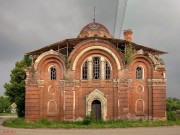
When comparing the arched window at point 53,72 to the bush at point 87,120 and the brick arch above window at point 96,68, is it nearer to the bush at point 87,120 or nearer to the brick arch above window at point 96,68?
the brick arch above window at point 96,68

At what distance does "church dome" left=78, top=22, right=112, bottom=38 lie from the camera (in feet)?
119

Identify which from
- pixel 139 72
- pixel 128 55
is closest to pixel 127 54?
pixel 128 55

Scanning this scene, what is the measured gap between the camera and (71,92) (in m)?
28.1

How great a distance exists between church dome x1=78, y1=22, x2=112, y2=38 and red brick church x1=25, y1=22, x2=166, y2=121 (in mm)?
7080

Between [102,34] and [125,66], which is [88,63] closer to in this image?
[125,66]

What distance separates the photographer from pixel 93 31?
3641 centimetres

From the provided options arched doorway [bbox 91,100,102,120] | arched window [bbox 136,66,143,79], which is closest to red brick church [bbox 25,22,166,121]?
arched doorway [bbox 91,100,102,120]

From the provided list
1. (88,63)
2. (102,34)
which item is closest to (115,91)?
(88,63)

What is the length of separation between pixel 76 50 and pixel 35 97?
6.20 meters

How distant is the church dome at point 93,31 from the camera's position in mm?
36312

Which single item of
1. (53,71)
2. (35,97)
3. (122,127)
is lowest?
(122,127)

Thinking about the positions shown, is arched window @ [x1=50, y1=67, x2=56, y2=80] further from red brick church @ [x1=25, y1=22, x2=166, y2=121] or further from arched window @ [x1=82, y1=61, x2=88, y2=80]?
arched window @ [x1=82, y1=61, x2=88, y2=80]

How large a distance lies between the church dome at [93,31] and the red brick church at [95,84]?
23.2 feet

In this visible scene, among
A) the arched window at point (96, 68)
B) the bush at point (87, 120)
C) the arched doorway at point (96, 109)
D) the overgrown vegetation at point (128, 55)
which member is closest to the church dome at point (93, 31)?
the arched window at point (96, 68)
